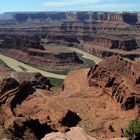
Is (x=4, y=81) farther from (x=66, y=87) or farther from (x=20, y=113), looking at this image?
(x=66, y=87)

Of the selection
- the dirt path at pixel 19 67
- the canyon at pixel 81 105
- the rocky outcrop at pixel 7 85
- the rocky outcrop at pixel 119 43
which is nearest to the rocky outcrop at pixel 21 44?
the dirt path at pixel 19 67

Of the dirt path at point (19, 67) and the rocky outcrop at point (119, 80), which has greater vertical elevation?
the rocky outcrop at point (119, 80)

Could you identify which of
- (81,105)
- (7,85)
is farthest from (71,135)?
(7,85)

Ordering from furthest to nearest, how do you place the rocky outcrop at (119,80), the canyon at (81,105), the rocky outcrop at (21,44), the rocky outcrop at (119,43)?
the rocky outcrop at (119,43), the rocky outcrop at (21,44), the rocky outcrop at (119,80), the canyon at (81,105)

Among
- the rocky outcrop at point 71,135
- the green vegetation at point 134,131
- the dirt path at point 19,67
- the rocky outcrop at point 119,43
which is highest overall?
the green vegetation at point 134,131

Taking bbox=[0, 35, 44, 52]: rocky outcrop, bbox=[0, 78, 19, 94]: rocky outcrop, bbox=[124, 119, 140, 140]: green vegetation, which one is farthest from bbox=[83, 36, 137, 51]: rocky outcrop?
bbox=[124, 119, 140, 140]: green vegetation

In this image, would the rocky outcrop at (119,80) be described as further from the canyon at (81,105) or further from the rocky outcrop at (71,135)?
the rocky outcrop at (71,135)

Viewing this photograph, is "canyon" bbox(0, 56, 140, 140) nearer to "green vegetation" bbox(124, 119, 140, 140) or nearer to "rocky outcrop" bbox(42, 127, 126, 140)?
"rocky outcrop" bbox(42, 127, 126, 140)

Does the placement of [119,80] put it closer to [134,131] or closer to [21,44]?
[134,131]

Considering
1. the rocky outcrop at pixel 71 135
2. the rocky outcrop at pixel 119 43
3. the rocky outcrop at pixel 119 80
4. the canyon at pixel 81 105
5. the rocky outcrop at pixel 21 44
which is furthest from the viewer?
the rocky outcrop at pixel 119 43

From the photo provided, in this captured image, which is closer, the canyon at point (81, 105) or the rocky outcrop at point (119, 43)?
the canyon at point (81, 105)
